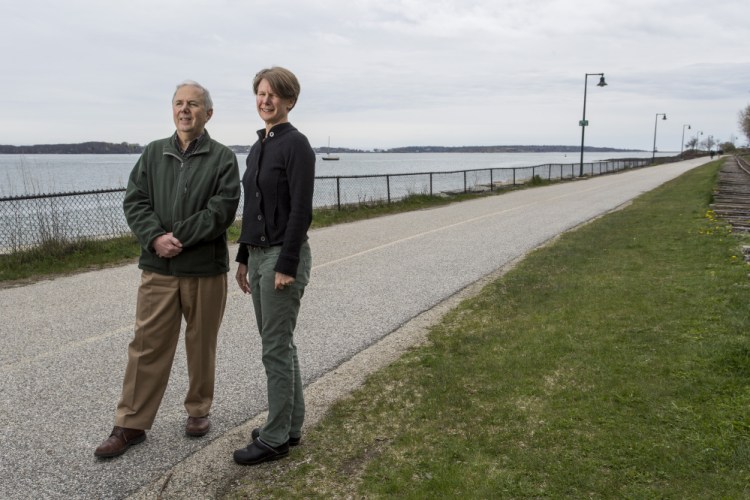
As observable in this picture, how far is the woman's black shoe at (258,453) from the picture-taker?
349 centimetres

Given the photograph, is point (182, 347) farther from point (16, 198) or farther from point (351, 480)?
point (16, 198)

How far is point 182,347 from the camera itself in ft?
18.7

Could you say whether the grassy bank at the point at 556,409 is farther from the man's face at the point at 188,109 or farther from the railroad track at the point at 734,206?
the railroad track at the point at 734,206

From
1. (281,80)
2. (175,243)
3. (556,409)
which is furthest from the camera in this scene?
(556,409)

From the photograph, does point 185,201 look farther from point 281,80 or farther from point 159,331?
point 281,80

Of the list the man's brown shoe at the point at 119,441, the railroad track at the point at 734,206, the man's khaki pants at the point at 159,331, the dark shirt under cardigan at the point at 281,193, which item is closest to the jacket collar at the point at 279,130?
the dark shirt under cardigan at the point at 281,193

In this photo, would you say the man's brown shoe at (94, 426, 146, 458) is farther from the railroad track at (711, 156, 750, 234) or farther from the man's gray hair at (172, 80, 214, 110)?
the railroad track at (711, 156, 750, 234)

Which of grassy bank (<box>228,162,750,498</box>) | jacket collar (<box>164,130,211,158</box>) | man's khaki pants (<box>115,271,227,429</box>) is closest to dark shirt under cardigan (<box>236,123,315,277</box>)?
jacket collar (<box>164,130,211,158</box>)

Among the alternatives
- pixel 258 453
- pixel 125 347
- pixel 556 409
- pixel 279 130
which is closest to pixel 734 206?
pixel 556 409

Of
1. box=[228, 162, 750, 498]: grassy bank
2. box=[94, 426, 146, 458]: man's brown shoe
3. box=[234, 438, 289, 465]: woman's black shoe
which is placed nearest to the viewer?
box=[228, 162, 750, 498]: grassy bank

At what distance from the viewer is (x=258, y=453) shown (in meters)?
3.49

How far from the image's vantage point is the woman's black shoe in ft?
11.4

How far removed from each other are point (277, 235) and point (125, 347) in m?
3.03

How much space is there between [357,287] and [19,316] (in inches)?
150
